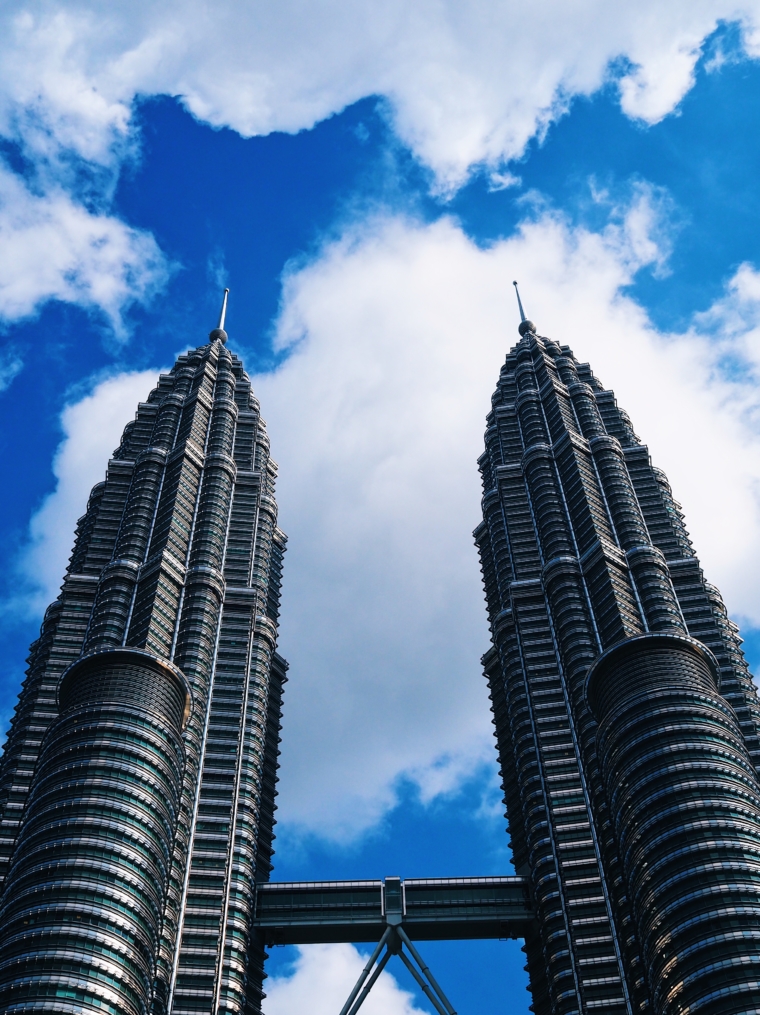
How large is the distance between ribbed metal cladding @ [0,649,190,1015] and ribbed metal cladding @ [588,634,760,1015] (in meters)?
53.8

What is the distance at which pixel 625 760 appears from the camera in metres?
134

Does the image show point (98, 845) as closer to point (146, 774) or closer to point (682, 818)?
point (146, 774)

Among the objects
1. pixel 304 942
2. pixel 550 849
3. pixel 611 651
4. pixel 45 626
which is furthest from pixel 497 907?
pixel 45 626

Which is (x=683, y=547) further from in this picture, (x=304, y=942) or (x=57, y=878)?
(x=57, y=878)

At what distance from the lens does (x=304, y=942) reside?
152m

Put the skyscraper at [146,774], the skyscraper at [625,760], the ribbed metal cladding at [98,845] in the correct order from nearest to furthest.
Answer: the ribbed metal cladding at [98,845], the skyscraper at [146,774], the skyscraper at [625,760]

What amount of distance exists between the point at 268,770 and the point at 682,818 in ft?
226

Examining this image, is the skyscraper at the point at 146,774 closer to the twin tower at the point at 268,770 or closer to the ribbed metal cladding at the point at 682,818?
the twin tower at the point at 268,770

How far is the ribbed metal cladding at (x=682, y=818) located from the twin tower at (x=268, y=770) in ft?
0.80

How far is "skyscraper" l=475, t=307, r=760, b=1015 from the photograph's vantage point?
11681 cm

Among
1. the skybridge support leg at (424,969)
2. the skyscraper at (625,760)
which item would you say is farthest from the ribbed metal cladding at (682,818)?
the skybridge support leg at (424,969)

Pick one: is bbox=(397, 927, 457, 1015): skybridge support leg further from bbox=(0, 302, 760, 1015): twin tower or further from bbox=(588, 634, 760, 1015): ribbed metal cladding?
bbox=(588, 634, 760, 1015): ribbed metal cladding

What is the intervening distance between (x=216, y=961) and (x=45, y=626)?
7243cm

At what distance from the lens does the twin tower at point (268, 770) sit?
379 feet
